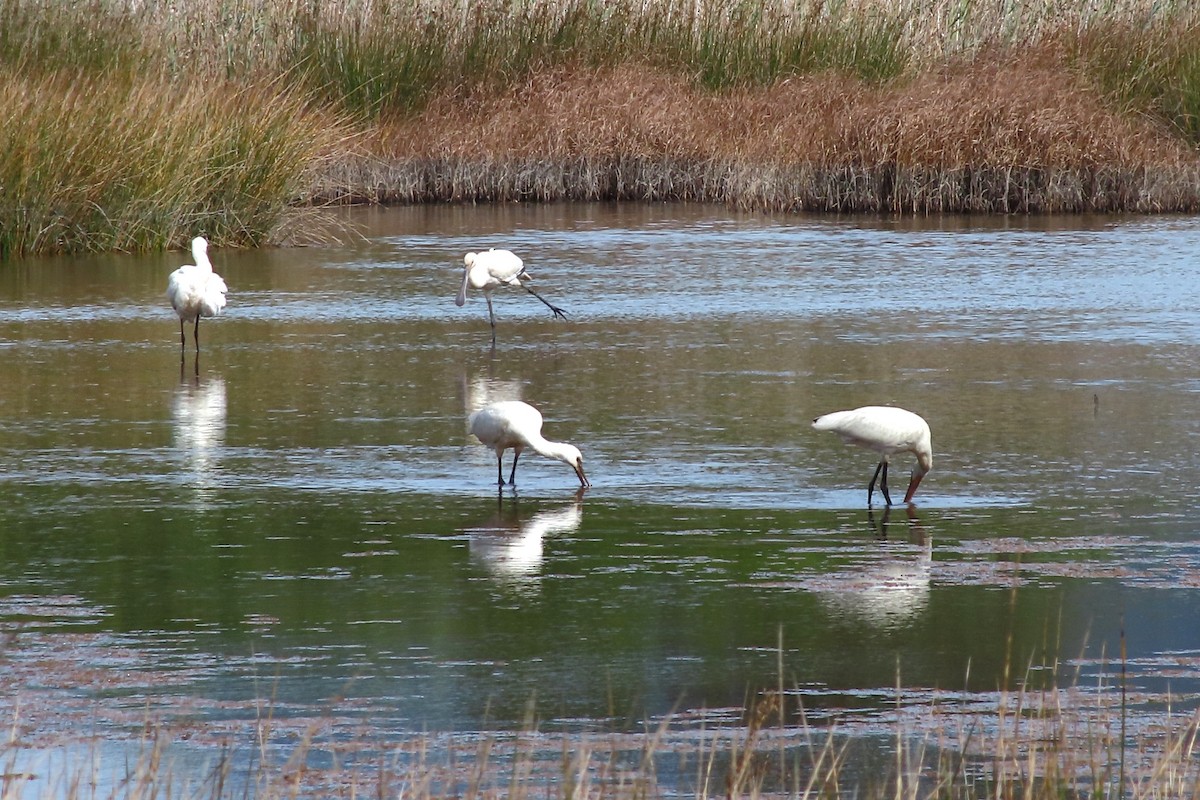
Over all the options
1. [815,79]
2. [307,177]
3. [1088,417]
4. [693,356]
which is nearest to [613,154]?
[815,79]

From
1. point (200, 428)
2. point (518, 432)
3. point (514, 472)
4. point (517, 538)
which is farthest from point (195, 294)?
point (517, 538)

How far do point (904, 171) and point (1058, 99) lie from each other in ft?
6.45

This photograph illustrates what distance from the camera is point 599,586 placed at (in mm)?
6496

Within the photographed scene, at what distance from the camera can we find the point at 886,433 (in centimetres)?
758

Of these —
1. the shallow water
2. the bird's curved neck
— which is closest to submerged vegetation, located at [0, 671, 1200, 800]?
the shallow water

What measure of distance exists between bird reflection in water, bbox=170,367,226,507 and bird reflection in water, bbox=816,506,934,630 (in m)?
2.78

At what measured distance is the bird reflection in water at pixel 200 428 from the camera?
834cm

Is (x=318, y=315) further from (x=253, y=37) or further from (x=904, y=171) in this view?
(x=253, y=37)

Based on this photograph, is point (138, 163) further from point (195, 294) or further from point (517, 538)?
point (517, 538)

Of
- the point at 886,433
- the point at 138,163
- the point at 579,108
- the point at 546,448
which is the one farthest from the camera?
the point at 579,108

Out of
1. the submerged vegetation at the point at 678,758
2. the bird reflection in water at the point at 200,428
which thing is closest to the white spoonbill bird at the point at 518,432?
the bird reflection in water at the point at 200,428

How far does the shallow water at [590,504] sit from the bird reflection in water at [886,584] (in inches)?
0.7

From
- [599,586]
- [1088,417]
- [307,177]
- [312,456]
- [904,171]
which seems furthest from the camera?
[904,171]

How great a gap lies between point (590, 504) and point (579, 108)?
50.8 ft
